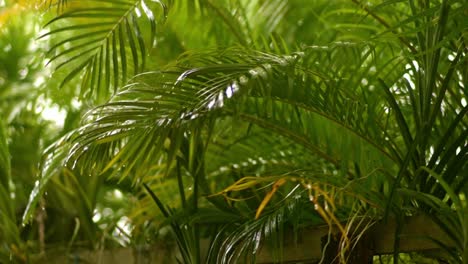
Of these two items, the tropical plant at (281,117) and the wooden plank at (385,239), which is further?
the wooden plank at (385,239)

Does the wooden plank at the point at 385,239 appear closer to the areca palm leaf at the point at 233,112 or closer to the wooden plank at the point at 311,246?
the wooden plank at the point at 311,246

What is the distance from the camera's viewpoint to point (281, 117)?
5.12 feet

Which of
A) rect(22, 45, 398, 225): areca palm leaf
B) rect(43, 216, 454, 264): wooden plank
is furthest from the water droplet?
rect(43, 216, 454, 264): wooden plank

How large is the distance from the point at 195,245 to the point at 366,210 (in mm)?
378

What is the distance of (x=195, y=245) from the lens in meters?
1.61

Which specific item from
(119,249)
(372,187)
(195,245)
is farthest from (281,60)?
(119,249)

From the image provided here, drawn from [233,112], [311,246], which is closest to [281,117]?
[311,246]

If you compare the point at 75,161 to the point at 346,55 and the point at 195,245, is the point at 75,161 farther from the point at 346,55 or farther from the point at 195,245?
the point at 346,55

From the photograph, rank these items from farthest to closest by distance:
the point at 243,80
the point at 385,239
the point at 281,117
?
the point at 281,117 → the point at 385,239 → the point at 243,80

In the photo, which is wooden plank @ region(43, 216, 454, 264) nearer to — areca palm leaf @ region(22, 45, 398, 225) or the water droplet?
areca palm leaf @ region(22, 45, 398, 225)

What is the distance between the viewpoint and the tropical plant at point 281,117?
1.18m

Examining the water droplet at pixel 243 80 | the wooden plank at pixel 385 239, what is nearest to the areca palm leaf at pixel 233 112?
the water droplet at pixel 243 80

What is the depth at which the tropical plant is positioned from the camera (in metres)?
1.18

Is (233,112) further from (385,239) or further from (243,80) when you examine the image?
(385,239)
